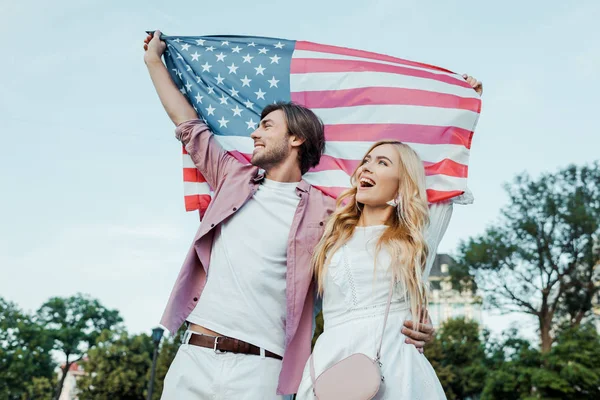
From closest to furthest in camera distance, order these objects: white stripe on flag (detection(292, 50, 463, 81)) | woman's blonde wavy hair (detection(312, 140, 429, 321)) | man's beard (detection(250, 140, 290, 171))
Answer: woman's blonde wavy hair (detection(312, 140, 429, 321)) → man's beard (detection(250, 140, 290, 171)) → white stripe on flag (detection(292, 50, 463, 81))

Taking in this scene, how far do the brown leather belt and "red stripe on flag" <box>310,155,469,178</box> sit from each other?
5.74 ft

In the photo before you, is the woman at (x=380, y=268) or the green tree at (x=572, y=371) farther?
the green tree at (x=572, y=371)

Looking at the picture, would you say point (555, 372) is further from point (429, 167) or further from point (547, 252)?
point (429, 167)

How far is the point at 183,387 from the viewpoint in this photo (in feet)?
11.2

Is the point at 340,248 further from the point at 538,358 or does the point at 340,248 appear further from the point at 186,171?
the point at 538,358

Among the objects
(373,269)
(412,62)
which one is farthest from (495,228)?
(373,269)

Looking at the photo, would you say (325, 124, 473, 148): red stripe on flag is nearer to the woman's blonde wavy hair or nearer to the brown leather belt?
the woman's blonde wavy hair

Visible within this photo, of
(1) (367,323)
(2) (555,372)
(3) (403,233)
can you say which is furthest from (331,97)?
(2) (555,372)

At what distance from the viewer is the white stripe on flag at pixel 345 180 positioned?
438cm

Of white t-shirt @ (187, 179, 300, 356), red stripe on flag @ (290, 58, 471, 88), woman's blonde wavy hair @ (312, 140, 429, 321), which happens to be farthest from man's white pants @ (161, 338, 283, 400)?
red stripe on flag @ (290, 58, 471, 88)

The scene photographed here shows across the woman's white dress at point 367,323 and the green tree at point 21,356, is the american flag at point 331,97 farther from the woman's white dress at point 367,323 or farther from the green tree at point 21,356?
the green tree at point 21,356

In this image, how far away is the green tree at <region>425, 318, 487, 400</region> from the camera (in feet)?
114

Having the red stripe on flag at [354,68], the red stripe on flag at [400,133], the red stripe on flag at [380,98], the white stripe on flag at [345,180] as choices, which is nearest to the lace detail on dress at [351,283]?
the white stripe on flag at [345,180]

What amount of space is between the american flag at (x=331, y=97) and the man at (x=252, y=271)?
331mm
